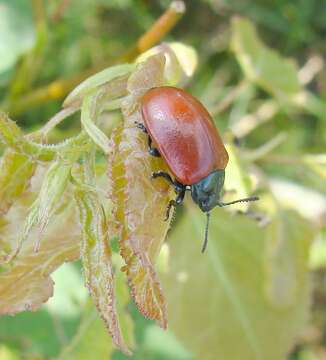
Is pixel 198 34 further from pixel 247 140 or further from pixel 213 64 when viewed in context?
pixel 247 140

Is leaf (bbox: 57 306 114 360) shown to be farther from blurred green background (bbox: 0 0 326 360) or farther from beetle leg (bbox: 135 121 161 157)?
beetle leg (bbox: 135 121 161 157)

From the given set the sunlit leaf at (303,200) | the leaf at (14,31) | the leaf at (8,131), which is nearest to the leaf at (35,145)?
the leaf at (8,131)

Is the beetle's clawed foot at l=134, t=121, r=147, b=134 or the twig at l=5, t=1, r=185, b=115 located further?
the twig at l=5, t=1, r=185, b=115

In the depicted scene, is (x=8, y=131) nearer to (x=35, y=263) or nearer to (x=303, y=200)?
(x=35, y=263)

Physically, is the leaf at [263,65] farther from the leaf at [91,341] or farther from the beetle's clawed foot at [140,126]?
the beetle's clawed foot at [140,126]

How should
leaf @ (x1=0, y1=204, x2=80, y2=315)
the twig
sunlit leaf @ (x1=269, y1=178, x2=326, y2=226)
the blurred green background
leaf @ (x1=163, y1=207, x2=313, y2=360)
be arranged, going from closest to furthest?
leaf @ (x1=0, y1=204, x2=80, y2=315), the twig, the blurred green background, leaf @ (x1=163, y1=207, x2=313, y2=360), sunlit leaf @ (x1=269, y1=178, x2=326, y2=226)

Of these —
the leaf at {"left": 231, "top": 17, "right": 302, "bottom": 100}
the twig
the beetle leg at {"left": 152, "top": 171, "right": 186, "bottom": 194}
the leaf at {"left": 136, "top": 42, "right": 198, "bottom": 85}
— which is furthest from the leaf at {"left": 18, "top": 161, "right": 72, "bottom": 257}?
the leaf at {"left": 231, "top": 17, "right": 302, "bottom": 100}
